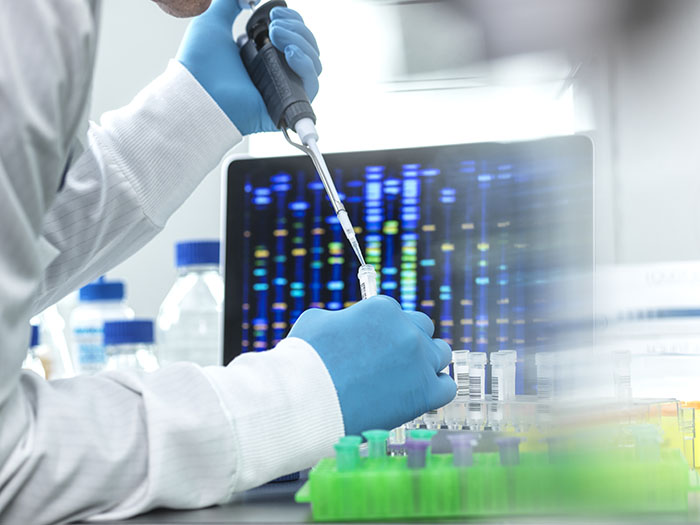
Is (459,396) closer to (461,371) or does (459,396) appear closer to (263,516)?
(461,371)

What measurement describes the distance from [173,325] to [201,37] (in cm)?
59

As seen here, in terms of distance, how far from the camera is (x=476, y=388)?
23.1 inches

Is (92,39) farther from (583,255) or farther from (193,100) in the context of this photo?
(583,255)

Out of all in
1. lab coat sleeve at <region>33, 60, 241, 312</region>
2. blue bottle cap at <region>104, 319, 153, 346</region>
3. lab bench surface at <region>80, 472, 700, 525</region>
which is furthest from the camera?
blue bottle cap at <region>104, 319, 153, 346</region>

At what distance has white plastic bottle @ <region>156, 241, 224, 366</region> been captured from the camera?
120 centimetres

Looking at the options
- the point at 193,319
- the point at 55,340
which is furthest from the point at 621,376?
the point at 55,340

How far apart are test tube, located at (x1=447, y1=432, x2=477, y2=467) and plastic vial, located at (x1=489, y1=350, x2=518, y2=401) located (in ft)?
0.62

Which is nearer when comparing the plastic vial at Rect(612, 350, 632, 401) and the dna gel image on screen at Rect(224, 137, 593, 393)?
the plastic vial at Rect(612, 350, 632, 401)

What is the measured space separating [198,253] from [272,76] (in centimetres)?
40

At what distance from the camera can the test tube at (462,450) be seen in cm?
37

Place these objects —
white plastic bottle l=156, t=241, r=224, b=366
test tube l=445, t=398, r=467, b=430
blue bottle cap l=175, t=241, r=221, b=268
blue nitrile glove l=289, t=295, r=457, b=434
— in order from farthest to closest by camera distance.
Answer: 1. white plastic bottle l=156, t=241, r=224, b=366
2. blue bottle cap l=175, t=241, r=221, b=268
3. test tube l=445, t=398, r=467, b=430
4. blue nitrile glove l=289, t=295, r=457, b=434

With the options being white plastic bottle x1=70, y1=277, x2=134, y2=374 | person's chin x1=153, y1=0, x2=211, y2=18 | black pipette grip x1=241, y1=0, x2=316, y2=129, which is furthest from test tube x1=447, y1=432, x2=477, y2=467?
white plastic bottle x1=70, y1=277, x2=134, y2=374

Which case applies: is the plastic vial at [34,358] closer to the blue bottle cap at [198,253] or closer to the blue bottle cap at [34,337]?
the blue bottle cap at [34,337]

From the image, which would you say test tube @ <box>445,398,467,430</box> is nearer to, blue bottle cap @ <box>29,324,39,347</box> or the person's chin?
the person's chin
